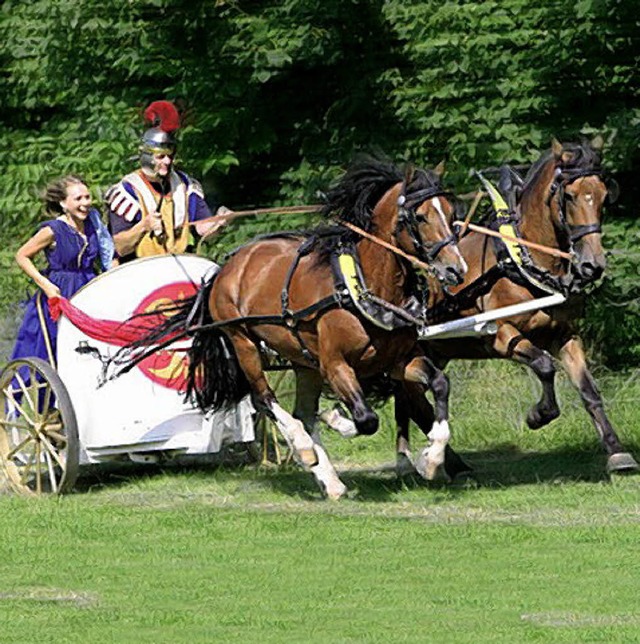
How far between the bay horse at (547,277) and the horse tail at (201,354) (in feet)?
3.78

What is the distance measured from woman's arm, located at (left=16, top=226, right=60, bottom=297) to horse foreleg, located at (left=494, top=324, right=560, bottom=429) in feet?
Answer: 8.59

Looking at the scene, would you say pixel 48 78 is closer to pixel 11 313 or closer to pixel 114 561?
pixel 11 313

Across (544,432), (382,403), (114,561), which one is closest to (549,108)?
(544,432)

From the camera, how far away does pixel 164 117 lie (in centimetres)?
1191

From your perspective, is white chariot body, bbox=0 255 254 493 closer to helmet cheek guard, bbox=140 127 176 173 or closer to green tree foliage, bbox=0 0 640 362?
helmet cheek guard, bbox=140 127 176 173

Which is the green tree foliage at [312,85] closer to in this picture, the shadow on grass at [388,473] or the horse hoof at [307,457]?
the shadow on grass at [388,473]

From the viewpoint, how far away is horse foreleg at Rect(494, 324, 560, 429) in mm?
10711

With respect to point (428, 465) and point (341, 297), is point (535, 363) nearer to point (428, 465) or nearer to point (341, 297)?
point (428, 465)

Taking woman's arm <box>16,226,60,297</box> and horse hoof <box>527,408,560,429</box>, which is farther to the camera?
woman's arm <box>16,226,60,297</box>

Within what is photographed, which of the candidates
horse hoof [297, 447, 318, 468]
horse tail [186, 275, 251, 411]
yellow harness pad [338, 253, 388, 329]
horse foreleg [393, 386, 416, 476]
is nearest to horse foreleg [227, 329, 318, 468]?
horse hoof [297, 447, 318, 468]

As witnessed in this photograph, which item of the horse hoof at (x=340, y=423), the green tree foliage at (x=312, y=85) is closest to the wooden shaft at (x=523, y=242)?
the horse hoof at (x=340, y=423)

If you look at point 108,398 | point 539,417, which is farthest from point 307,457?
point 108,398

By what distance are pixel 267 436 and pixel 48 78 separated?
7.26m

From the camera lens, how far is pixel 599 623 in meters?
7.13
